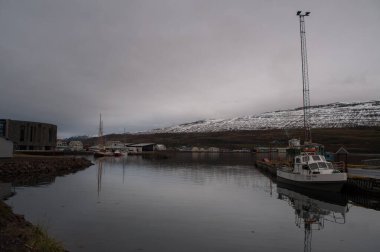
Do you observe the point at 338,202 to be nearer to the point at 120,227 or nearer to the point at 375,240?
the point at 375,240

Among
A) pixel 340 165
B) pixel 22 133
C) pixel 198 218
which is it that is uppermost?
pixel 22 133

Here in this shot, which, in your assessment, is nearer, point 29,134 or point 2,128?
point 2,128

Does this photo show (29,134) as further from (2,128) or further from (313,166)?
(313,166)

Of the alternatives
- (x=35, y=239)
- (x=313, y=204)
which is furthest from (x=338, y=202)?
(x=35, y=239)

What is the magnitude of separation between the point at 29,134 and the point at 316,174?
93004 mm

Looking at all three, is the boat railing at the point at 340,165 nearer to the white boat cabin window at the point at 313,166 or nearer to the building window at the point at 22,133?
the white boat cabin window at the point at 313,166

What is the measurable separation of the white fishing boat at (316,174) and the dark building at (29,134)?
81.6 metres

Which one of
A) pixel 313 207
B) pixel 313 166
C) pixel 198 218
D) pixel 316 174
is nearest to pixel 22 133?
pixel 313 166

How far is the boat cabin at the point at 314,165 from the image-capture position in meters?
35.6

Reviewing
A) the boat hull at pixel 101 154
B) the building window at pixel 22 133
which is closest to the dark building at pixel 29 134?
the building window at pixel 22 133

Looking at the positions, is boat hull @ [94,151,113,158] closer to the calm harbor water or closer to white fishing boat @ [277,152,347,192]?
the calm harbor water

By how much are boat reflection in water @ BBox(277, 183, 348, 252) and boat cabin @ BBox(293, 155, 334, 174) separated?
222cm

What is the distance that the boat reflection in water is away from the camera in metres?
22.4

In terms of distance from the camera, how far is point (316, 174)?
3509 centimetres
